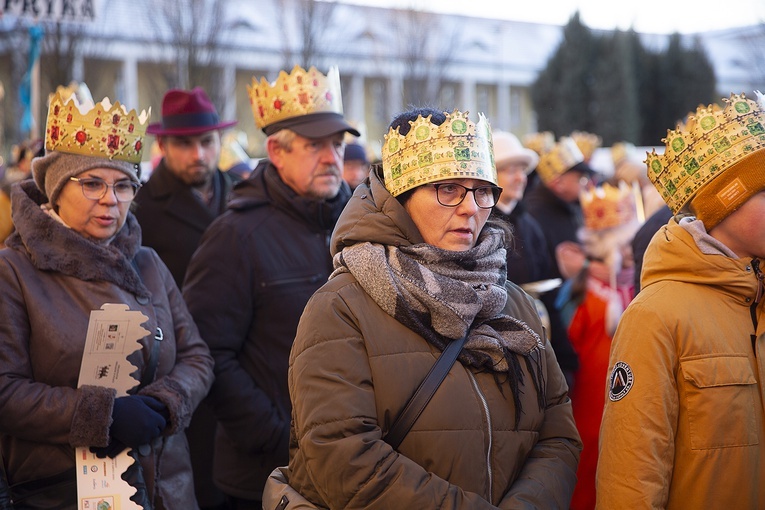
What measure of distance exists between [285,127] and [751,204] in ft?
8.41

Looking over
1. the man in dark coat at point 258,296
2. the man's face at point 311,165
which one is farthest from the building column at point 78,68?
the man in dark coat at point 258,296

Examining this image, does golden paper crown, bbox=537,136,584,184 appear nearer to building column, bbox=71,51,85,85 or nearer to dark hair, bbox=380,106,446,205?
dark hair, bbox=380,106,446,205

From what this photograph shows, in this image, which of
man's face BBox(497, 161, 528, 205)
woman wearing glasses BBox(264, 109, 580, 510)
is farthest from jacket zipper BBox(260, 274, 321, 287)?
man's face BBox(497, 161, 528, 205)

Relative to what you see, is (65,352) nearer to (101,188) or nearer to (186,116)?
(101,188)

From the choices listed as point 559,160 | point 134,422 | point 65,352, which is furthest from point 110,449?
point 559,160

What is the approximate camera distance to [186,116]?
257 inches

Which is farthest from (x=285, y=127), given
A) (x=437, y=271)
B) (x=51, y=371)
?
(x=437, y=271)

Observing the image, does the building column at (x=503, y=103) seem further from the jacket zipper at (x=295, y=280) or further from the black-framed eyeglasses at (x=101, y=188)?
the black-framed eyeglasses at (x=101, y=188)

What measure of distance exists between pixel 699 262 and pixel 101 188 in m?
2.32

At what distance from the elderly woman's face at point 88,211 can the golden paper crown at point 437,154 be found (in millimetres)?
1342

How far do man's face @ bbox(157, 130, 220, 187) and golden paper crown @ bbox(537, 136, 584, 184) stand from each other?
3.83 m

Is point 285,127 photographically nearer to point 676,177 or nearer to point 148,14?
point 676,177

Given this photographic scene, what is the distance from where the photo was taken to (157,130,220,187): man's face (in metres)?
6.30

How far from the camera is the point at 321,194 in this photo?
190 inches
